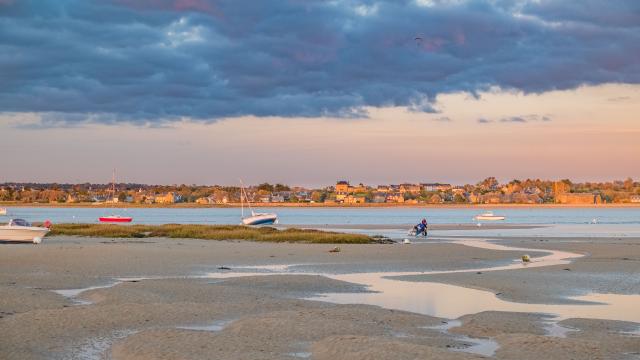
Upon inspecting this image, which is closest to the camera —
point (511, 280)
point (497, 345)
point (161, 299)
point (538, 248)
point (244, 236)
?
point (497, 345)

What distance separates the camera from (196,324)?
18.8 m

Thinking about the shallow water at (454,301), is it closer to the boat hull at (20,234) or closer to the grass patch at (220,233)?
the boat hull at (20,234)

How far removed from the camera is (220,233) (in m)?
61.9

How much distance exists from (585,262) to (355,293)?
16.8 meters

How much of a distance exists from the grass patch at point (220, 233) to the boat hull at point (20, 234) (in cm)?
1181

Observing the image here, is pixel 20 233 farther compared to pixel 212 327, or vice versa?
pixel 20 233

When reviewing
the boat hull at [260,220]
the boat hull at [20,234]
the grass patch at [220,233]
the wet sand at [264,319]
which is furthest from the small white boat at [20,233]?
the boat hull at [260,220]

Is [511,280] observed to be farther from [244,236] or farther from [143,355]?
[244,236]

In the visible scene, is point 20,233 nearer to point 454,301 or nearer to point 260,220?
point 454,301

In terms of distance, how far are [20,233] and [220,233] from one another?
1582cm

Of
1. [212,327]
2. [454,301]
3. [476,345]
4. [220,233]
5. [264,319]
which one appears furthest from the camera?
[220,233]

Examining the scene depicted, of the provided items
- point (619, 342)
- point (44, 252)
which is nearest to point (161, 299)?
point (619, 342)

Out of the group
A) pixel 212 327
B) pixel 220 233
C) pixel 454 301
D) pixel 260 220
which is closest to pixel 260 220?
pixel 260 220

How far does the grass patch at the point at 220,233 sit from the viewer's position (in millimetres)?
55531
